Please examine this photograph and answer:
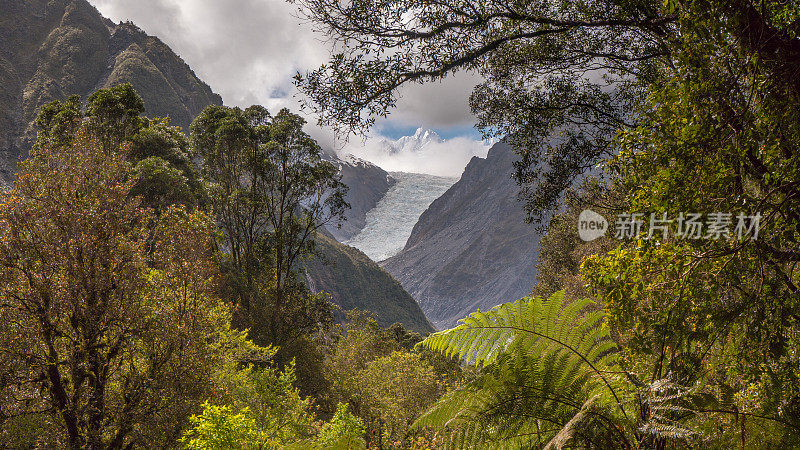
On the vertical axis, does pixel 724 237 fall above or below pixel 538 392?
above

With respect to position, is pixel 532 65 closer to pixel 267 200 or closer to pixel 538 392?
pixel 538 392

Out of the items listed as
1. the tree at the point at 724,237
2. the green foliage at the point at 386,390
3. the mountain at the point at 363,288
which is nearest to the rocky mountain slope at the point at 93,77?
the mountain at the point at 363,288

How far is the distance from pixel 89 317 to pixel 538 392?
8.02m

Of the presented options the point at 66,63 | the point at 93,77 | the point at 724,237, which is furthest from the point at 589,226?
the point at 66,63

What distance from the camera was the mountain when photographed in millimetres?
112500

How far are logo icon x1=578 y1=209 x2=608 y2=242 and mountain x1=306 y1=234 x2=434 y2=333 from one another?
93307 millimetres

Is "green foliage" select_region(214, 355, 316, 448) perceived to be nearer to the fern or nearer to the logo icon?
the fern

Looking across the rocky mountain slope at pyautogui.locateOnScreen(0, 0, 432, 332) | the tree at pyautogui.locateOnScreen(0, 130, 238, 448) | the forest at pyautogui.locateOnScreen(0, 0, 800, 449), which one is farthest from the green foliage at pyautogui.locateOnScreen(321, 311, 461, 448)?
the rocky mountain slope at pyautogui.locateOnScreen(0, 0, 432, 332)

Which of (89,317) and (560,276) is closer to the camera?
(89,317)

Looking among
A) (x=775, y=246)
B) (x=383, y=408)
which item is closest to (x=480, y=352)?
(x=775, y=246)

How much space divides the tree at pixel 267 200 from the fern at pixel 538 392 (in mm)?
19838

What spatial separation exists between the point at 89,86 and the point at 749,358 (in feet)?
370

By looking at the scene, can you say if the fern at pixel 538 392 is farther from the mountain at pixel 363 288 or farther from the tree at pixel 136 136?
the mountain at pixel 363 288

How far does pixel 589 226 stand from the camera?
650 inches
